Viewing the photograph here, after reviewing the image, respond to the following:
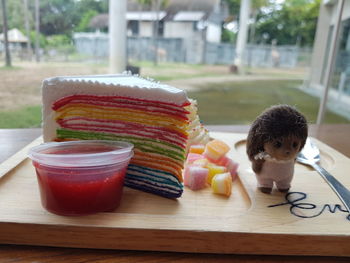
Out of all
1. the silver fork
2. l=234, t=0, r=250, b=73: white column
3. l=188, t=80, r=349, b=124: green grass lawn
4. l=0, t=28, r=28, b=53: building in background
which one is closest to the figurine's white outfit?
the silver fork

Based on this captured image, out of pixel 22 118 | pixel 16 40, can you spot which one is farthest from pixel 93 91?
pixel 16 40

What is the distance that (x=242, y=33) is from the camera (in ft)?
5.92

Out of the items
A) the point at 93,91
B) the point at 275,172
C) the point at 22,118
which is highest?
the point at 93,91

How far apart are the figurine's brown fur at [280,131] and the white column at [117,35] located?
109cm

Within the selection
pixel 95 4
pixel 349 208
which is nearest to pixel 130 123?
pixel 349 208

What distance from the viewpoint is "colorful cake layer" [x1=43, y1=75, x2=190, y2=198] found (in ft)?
1.83

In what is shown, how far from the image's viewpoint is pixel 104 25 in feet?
4.97

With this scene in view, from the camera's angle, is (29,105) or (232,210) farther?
(29,105)

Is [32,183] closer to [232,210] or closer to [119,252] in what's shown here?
[119,252]

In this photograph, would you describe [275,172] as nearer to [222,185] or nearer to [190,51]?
[222,185]

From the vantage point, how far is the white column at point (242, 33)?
5.72 feet

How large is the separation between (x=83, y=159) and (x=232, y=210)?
0.28m

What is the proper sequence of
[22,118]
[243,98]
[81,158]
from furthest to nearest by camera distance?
1. [243,98]
2. [22,118]
3. [81,158]

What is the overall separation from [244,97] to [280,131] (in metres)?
1.43
